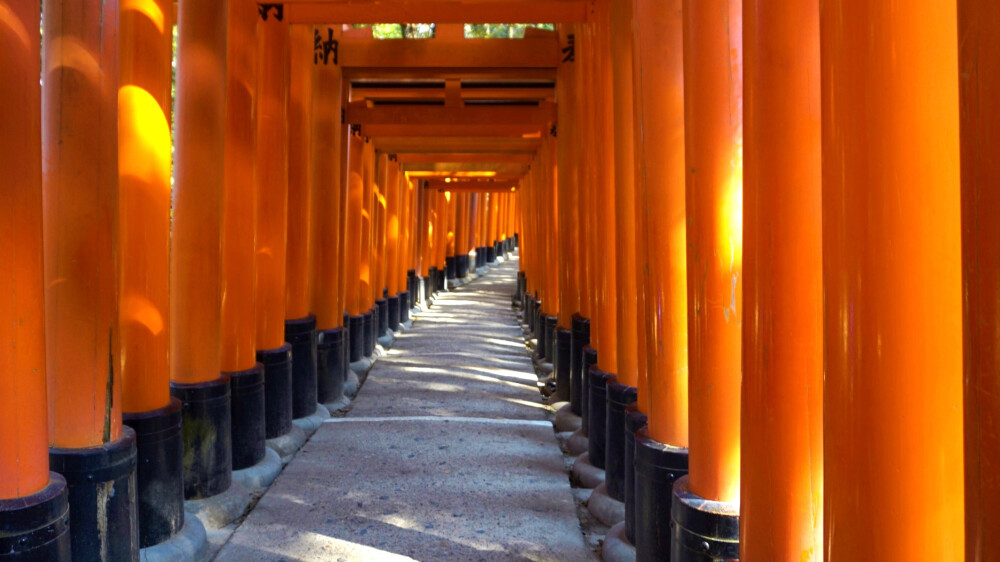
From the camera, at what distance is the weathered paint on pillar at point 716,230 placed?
3.37 metres

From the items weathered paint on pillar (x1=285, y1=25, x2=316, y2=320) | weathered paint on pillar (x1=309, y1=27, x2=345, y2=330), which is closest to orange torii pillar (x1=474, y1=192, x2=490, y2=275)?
weathered paint on pillar (x1=309, y1=27, x2=345, y2=330)

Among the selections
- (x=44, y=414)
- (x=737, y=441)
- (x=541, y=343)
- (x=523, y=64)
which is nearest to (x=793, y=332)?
(x=737, y=441)

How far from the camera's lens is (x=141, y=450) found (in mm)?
4691

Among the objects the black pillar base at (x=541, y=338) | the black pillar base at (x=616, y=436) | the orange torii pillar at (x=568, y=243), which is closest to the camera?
the black pillar base at (x=616, y=436)

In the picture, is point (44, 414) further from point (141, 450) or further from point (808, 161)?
point (808, 161)

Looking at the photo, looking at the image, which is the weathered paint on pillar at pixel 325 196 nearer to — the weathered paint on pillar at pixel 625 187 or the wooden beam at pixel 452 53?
the wooden beam at pixel 452 53

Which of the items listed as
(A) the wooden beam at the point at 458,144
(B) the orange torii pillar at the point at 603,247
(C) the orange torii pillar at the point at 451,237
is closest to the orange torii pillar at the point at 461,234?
(C) the orange torii pillar at the point at 451,237

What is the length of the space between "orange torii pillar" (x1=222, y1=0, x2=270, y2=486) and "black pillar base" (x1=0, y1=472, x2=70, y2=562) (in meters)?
2.86

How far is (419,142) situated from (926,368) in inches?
534

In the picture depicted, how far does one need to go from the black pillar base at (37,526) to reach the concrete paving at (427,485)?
5.13 ft

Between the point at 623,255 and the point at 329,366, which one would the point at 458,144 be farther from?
the point at 623,255

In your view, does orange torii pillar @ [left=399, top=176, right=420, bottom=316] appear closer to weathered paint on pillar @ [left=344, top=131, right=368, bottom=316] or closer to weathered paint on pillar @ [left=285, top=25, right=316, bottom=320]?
weathered paint on pillar @ [left=344, top=131, right=368, bottom=316]

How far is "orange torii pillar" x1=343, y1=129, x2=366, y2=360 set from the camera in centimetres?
1141

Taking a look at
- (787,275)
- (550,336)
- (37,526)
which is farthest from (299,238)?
(787,275)
